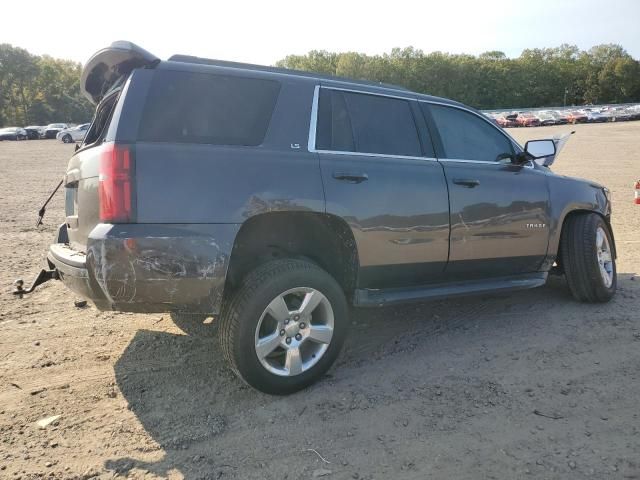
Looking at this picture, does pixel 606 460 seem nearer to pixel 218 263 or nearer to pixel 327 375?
pixel 327 375

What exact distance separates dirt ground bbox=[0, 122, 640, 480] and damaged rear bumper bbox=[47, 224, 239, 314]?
0.68m

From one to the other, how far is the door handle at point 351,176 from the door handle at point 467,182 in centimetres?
89

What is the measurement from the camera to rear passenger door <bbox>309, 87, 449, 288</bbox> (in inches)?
140

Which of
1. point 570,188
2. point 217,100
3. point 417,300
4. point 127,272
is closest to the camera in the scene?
point 127,272

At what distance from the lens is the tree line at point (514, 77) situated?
357 ft

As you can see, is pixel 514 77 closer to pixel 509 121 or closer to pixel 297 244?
pixel 509 121

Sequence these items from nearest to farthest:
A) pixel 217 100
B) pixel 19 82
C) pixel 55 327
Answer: pixel 217 100 < pixel 55 327 < pixel 19 82

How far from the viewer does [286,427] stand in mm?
3033

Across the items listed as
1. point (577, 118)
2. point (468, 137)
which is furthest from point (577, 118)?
point (468, 137)

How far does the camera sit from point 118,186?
2.88 metres

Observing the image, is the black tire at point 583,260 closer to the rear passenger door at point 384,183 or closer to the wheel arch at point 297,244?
the rear passenger door at point 384,183

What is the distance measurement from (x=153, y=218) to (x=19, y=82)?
9795 cm

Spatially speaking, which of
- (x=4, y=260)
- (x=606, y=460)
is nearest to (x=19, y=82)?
(x=4, y=260)

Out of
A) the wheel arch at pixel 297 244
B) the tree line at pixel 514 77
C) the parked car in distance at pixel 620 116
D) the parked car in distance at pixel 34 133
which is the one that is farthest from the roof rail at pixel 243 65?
the tree line at pixel 514 77
